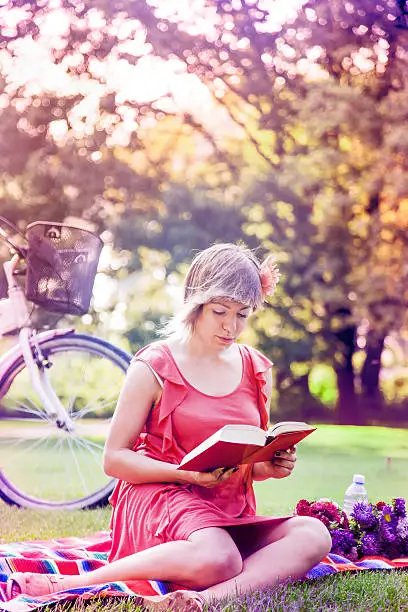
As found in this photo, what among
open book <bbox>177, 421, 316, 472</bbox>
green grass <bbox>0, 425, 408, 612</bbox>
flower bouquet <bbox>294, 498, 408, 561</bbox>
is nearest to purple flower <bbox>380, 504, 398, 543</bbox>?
flower bouquet <bbox>294, 498, 408, 561</bbox>

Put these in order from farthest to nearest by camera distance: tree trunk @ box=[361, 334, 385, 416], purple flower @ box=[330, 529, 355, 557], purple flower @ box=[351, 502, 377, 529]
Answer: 1. tree trunk @ box=[361, 334, 385, 416]
2. purple flower @ box=[351, 502, 377, 529]
3. purple flower @ box=[330, 529, 355, 557]

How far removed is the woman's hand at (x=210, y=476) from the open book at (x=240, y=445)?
0.05 ft

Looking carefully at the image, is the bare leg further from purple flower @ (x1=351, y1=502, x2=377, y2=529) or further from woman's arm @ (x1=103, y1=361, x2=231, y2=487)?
purple flower @ (x1=351, y1=502, x2=377, y2=529)

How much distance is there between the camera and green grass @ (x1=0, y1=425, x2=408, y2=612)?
2.19 metres

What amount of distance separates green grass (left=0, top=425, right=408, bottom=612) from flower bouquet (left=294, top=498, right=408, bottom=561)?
0.22 metres

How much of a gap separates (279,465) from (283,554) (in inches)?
8.5

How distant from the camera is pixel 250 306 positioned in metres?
2.40

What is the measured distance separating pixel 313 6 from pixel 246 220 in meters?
1.45

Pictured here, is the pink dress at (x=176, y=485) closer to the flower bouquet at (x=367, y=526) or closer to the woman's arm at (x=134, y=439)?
the woman's arm at (x=134, y=439)

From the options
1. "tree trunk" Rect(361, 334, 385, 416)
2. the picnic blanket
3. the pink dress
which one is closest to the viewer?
the picnic blanket

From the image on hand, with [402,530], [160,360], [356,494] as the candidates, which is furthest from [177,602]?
[356,494]

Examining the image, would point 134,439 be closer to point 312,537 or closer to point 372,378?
point 312,537

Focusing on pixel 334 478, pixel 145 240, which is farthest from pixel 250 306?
pixel 145 240

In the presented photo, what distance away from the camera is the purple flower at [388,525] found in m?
2.95
